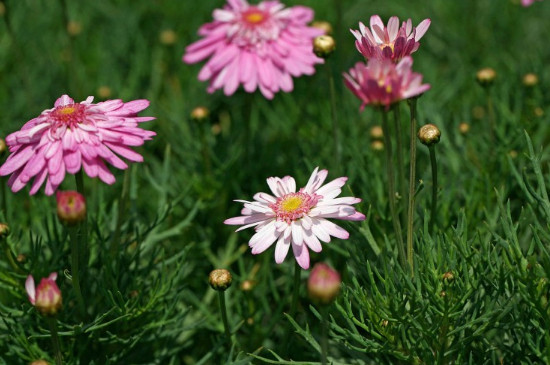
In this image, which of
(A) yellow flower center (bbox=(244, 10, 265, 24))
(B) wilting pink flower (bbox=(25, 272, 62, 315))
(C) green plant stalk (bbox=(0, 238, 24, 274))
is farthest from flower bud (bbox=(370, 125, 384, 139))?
(B) wilting pink flower (bbox=(25, 272, 62, 315))

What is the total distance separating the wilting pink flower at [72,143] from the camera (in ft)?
4.40

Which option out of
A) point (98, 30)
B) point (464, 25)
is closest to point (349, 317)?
point (464, 25)

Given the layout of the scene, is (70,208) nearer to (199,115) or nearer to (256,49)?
(199,115)

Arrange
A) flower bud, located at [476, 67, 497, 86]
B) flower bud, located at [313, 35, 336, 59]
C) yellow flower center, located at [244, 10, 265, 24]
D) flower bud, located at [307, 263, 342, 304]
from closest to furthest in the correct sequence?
flower bud, located at [307, 263, 342, 304] → flower bud, located at [313, 35, 336, 59] → flower bud, located at [476, 67, 497, 86] → yellow flower center, located at [244, 10, 265, 24]

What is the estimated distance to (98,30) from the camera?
9.96 ft

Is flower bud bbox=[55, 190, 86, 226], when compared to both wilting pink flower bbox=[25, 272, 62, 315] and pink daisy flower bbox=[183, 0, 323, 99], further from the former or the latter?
pink daisy flower bbox=[183, 0, 323, 99]

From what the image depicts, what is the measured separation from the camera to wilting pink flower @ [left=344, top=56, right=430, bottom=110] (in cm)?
117

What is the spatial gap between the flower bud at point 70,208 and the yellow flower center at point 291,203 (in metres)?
0.41

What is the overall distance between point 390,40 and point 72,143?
0.65 m

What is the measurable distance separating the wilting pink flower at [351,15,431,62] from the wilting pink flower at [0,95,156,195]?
0.45 metres

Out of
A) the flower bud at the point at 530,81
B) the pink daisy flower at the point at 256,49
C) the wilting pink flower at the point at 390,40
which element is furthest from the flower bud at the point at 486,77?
the wilting pink flower at the point at 390,40

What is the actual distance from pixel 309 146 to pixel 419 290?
0.94 metres

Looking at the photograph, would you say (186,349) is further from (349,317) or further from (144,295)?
(349,317)

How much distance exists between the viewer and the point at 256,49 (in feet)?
6.84
